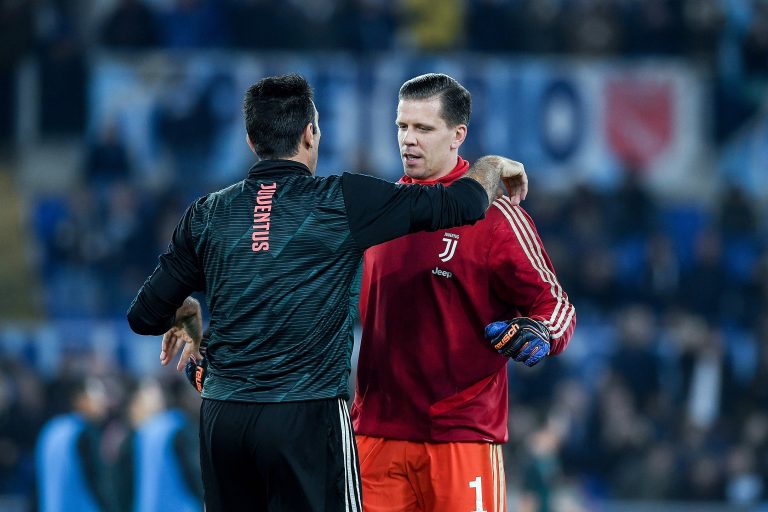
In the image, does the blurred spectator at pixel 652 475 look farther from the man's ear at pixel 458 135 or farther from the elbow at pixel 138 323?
the elbow at pixel 138 323

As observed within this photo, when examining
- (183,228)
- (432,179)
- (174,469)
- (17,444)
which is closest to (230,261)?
(183,228)

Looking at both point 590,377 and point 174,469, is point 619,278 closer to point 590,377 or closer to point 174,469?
point 590,377

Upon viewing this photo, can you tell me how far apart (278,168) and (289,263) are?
12.9 inches

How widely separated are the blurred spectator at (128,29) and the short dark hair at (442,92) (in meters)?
9.59

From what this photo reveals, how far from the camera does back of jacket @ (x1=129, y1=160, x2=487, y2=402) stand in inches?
147

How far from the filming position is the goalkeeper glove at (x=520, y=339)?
4121mm

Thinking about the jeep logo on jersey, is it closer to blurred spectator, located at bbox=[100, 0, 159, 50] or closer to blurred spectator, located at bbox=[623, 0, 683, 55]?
blurred spectator, located at bbox=[100, 0, 159, 50]

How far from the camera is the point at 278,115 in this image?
151 inches

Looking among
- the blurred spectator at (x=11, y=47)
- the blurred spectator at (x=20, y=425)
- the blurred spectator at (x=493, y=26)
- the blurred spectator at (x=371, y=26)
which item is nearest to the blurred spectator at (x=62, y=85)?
the blurred spectator at (x=11, y=47)

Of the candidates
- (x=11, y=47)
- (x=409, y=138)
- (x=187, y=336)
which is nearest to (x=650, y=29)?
(x=11, y=47)

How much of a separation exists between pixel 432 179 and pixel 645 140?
10.1 meters

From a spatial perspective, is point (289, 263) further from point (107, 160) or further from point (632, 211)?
point (632, 211)

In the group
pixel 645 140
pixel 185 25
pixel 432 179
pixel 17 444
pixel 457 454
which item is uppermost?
pixel 185 25

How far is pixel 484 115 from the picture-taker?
13.8m
